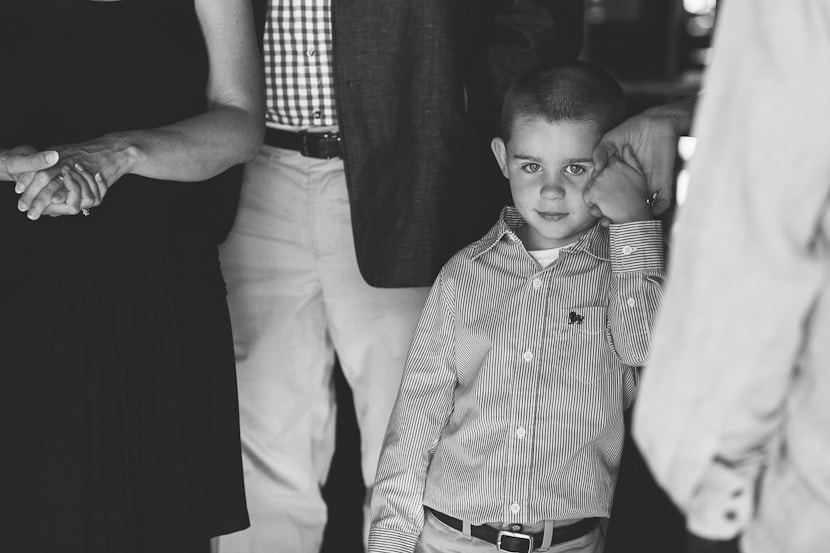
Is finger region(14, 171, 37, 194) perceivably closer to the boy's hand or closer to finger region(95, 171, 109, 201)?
finger region(95, 171, 109, 201)

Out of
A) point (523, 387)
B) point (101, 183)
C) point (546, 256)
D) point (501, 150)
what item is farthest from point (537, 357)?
point (101, 183)

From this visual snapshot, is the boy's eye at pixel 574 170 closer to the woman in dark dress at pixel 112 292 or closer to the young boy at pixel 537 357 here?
the young boy at pixel 537 357

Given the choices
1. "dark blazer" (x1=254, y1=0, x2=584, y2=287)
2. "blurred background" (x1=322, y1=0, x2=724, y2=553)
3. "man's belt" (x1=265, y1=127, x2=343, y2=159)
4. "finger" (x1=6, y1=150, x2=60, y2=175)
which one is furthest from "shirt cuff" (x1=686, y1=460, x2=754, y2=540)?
"blurred background" (x1=322, y1=0, x2=724, y2=553)

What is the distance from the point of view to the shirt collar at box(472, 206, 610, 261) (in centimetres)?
183

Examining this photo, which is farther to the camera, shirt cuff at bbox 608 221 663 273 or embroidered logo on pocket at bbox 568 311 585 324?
embroidered logo on pocket at bbox 568 311 585 324

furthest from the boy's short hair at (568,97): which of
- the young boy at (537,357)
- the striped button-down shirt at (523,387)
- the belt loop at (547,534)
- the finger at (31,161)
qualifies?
the finger at (31,161)

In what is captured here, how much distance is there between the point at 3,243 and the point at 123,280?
A: 226mm

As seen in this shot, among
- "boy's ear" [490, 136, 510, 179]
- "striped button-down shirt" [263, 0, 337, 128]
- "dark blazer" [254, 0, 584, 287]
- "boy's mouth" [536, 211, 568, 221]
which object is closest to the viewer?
"boy's mouth" [536, 211, 568, 221]

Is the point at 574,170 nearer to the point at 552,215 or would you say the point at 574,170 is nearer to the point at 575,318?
the point at 552,215

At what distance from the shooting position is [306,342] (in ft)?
8.02

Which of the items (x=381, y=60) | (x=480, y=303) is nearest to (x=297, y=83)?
(x=381, y=60)

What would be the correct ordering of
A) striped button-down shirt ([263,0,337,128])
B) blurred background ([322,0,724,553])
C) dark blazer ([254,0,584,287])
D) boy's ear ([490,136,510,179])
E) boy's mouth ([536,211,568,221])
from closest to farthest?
boy's mouth ([536,211,568,221]) → boy's ear ([490,136,510,179]) → dark blazer ([254,0,584,287]) → striped button-down shirt ([263,0,337,128]) → blurred background ([322,0,724,553])

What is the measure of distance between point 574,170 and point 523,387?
42 cm

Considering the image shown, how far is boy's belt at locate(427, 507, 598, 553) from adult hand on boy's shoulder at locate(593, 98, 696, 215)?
0.61 m
